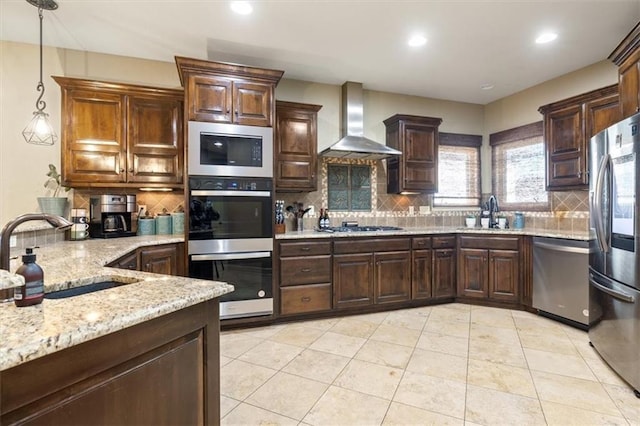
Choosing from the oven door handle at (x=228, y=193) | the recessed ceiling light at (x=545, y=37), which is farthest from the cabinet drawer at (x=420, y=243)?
the recessed ceiling light at (x=545, y=37)

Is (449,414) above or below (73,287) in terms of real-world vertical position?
below

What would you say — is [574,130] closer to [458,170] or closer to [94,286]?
[458,170]

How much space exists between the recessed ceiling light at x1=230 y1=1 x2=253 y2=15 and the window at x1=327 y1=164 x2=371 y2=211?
200cm

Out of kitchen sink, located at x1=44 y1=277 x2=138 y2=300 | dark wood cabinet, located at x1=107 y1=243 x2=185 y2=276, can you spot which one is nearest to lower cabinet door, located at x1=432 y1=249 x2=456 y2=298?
dark wood cabinet, located at x1=107 y1=243 x2=185 y2=276

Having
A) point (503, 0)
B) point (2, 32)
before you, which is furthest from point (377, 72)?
point (2, 32)

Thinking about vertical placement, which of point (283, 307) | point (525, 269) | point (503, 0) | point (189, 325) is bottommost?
point (283, 307)

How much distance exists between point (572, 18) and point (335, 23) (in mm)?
2050

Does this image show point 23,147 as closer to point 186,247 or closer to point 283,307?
point 186,247

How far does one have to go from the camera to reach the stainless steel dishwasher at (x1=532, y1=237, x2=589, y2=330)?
3.04 m

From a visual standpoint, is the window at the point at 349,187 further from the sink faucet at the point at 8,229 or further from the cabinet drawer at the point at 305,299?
the sink faucet at the point at 8,229

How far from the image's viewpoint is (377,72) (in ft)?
12.5

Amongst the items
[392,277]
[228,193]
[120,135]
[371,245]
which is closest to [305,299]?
[371,245]

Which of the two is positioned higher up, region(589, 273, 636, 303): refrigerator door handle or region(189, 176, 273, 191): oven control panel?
region(189, 176, 273, 191): oven control panel

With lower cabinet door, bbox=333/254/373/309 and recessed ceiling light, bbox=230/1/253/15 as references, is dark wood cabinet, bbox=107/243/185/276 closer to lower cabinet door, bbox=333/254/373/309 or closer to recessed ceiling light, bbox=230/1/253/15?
lower cabinet door, bbox=333/254/373/309
